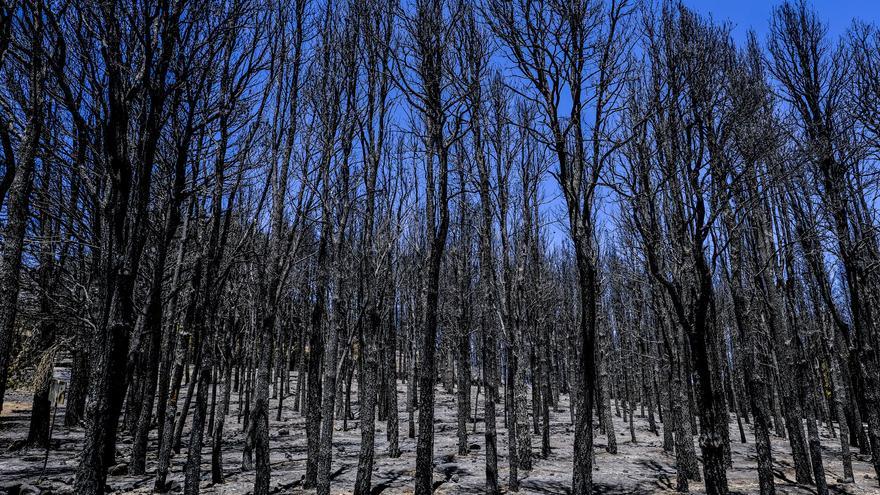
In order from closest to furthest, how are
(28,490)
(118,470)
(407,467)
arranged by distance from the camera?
1. (28,490)
2. (118,470)
3. (407,467)

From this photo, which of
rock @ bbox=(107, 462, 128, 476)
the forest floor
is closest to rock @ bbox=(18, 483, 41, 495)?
the forest floor

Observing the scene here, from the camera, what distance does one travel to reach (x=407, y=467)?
42.7 feet

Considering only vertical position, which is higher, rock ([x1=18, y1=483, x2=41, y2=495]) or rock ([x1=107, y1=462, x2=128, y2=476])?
rock ([x1=18, y1=483, x2=41, y2=495])

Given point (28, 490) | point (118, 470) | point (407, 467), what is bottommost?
point (407, 467)

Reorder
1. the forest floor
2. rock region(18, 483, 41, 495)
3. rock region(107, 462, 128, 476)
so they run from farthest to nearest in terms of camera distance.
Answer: rock region(107, 462, 128, 476) → the forest floor → rock region(18, 483, 41, 495)

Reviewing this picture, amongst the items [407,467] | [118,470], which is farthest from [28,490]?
[407,467]

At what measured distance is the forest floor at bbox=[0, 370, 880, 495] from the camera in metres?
10.7

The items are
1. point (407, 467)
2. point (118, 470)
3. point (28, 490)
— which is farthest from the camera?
point (407, 467)

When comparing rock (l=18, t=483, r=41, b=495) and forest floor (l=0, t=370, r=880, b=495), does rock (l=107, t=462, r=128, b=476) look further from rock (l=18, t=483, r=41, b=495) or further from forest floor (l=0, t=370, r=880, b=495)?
rock (l=18, t=483, r=41, b=495)

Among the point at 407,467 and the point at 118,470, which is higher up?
the point at 118,470

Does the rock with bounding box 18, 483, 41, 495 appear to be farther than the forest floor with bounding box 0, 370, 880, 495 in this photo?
No

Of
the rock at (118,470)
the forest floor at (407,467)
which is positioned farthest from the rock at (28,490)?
A: the rock at (118,470)

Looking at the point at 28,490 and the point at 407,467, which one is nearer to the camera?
the point at 28,490

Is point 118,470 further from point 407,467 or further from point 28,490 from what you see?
point 407,467
